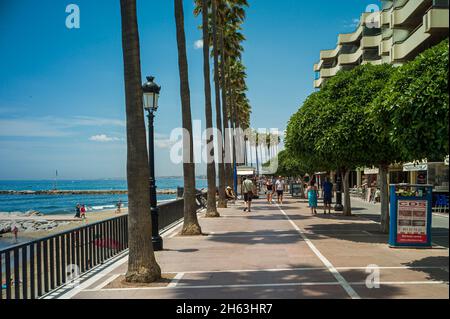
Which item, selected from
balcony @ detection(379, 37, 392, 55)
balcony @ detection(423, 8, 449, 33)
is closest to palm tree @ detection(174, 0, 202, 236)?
balcony @ detection(423, 8, 449, 33)

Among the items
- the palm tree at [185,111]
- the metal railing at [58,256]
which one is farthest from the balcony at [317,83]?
the metal railing at [58,256]

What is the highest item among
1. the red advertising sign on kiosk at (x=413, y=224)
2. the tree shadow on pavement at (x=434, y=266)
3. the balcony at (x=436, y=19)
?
the balcony at (x=436, y=19)

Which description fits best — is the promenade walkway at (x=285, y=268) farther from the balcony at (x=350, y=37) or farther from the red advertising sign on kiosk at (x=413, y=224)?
the balcony at (x=350, y=37)

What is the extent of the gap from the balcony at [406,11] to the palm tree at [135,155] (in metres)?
30.0

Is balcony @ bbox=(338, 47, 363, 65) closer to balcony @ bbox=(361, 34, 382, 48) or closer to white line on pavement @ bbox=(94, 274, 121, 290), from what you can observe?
balcony @ bbox=(361, 34, 382, 48)

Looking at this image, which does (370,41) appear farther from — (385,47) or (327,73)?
(327,73)

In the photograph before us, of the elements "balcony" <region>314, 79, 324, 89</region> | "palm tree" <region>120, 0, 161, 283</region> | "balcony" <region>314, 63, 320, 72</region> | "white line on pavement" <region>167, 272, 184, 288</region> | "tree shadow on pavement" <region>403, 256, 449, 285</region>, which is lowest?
"tree shadow on pavement" <region>403, 256, 449, 285</region>

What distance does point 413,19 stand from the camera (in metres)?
35.8

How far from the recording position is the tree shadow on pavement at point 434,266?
26.9 ft

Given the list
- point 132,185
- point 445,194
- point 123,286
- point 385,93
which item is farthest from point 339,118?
point 445,194

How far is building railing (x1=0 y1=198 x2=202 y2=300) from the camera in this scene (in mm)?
6602

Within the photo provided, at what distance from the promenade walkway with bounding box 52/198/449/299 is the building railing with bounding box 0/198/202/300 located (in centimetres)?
39
